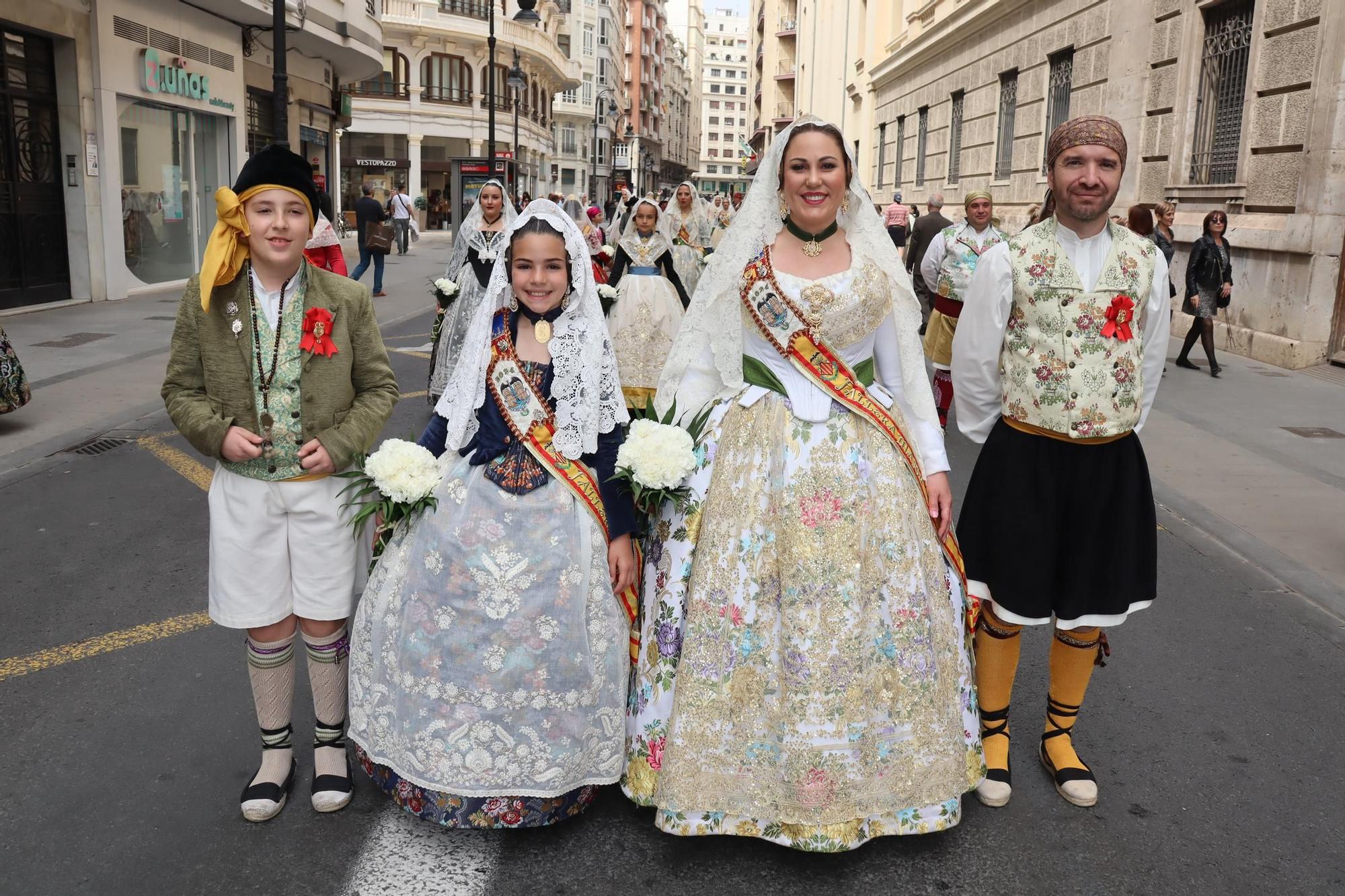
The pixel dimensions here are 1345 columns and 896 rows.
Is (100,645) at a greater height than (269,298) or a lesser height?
lesser

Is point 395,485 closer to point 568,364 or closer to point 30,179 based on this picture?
point 568,364

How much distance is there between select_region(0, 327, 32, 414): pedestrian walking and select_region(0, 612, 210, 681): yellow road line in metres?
4.23

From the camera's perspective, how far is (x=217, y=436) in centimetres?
Answer: 315

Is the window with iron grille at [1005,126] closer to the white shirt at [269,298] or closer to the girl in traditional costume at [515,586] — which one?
the girl in traditional costume at [515,586]

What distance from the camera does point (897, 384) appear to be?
11.5ft

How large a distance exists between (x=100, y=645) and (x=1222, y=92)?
46.4ft

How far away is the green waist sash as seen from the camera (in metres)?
3.34

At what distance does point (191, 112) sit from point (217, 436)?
1934 centimetres

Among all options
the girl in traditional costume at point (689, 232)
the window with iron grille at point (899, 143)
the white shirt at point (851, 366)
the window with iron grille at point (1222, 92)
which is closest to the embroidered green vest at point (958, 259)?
the girl in traditional costume at point (689, 232)

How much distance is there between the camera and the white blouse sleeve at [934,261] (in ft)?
27.7

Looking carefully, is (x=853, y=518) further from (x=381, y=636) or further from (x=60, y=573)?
(x=60, y=573)

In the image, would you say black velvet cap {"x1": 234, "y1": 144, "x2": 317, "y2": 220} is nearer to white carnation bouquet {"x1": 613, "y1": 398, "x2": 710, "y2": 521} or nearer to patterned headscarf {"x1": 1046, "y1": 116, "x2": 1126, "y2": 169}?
white carnation bouquet {"x1": 613, "y1": 398, "x2": 710, "y2": 521}

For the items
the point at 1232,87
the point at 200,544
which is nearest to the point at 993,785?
the point at 200,544

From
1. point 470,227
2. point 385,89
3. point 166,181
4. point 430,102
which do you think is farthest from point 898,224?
point 430,102
